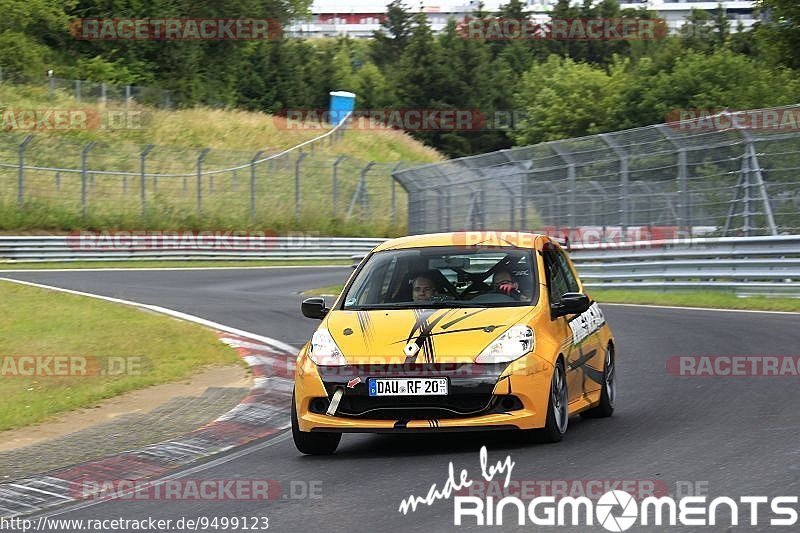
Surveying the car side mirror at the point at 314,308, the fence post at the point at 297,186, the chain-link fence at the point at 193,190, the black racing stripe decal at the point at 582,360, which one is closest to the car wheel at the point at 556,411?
the black racing stripe decal at the point at 582,360

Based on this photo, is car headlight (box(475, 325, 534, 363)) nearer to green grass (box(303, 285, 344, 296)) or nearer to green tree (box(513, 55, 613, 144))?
green grass (box(303, 285, 344, 296))

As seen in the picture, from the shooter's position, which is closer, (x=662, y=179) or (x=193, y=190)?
(x=662, y=179)

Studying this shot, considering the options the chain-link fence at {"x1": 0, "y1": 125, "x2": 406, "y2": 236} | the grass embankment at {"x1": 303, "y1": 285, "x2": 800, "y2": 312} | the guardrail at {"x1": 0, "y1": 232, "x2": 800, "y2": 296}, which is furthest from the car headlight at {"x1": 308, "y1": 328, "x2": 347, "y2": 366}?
the chain-link fence at {"x1": 0, "y1": 125, "x2": 406, "y2": 236}

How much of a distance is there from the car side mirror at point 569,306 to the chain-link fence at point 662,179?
1212cm

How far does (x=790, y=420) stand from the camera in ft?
29.8

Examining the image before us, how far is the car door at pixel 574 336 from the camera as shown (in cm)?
910

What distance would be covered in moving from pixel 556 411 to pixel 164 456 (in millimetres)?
2622

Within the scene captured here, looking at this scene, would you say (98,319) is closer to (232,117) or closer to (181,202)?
(181,202)

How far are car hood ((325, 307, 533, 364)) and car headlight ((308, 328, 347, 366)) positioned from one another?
36 millimetres

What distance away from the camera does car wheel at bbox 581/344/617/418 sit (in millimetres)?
9883

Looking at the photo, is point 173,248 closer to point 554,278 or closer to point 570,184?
point 570,184

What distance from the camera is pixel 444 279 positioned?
9.36 m

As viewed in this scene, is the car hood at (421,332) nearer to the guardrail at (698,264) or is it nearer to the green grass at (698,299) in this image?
the green grass at (698,299)

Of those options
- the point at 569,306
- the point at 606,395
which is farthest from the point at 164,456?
the point at 606,395
